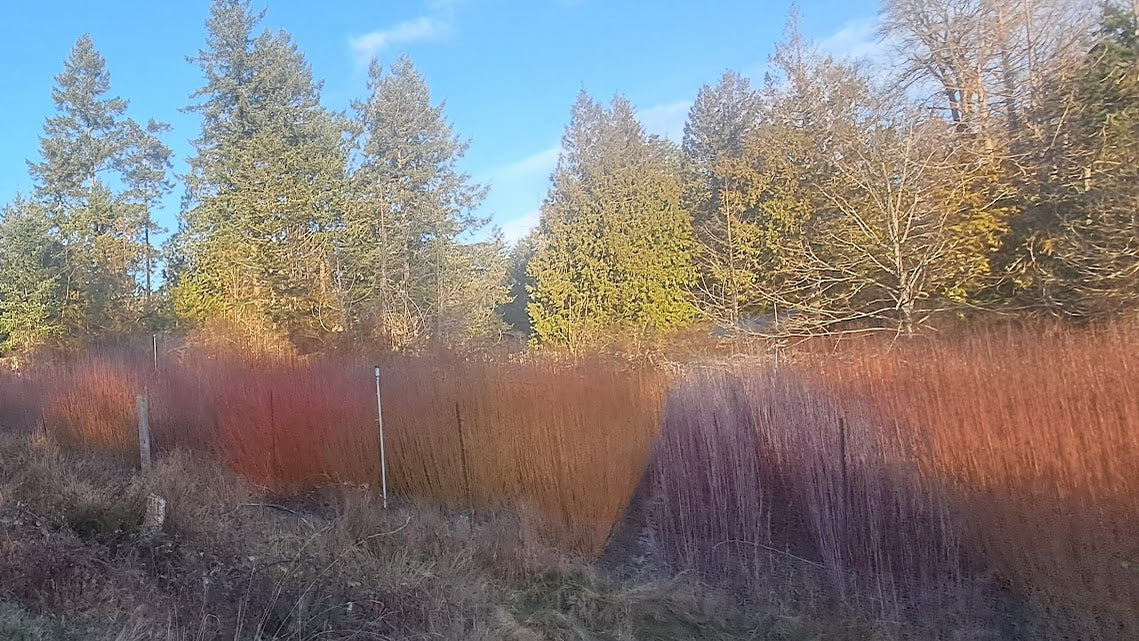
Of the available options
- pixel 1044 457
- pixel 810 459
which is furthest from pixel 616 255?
pixel 1044 457

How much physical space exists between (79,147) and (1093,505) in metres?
31.3

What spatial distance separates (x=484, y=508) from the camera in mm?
7148

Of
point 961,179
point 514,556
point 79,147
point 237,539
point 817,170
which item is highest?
point 79,147

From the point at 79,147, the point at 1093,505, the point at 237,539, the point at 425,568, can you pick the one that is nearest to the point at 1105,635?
the point at 1093,505

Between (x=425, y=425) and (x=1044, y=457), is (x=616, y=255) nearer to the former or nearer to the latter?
(x=425, y=425)

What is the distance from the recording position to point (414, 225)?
23.5 metres

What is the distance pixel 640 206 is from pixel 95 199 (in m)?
19.9

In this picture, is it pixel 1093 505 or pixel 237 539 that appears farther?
pixel 237 539

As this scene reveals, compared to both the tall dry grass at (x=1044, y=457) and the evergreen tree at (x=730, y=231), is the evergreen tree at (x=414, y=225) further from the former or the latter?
the tall dry grass at (x=1044, y=457)

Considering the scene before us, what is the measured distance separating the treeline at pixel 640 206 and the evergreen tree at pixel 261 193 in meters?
0.08

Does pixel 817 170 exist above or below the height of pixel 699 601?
above

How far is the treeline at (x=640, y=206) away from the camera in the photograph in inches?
357

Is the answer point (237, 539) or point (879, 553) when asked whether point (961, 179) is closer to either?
point (879, 553)

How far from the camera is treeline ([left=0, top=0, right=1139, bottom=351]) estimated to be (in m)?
9.06
